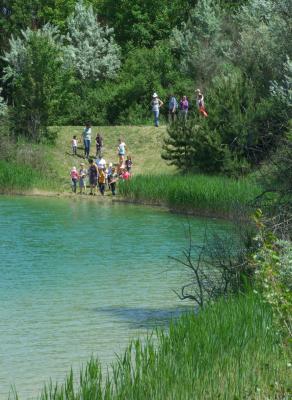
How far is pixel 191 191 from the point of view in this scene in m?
39.0

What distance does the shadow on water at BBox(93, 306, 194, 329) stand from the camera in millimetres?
17797

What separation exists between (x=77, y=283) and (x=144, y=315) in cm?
433

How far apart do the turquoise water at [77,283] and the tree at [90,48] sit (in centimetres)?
2342

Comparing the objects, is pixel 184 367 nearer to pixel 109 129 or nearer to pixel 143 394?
pixel 143 394

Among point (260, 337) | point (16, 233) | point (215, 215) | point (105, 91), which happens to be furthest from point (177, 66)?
point (260, 337)

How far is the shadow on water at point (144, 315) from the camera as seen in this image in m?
17.8

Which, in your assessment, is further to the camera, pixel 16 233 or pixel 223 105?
pixel 223 105

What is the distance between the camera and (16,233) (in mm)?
32938

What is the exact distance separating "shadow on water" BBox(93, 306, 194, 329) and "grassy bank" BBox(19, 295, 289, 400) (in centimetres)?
508

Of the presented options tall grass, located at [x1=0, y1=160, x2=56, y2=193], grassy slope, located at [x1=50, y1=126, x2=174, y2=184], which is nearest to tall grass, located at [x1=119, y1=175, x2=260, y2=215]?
tall grass, located at [x1=0, y1=160, x2=56, y2=193]

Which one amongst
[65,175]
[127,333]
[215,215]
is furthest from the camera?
[65,175]

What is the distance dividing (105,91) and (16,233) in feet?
88.8

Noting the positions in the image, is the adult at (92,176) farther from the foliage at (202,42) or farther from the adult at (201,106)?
the foliage at (202,42)

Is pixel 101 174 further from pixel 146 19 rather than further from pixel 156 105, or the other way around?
pixel 146 19
